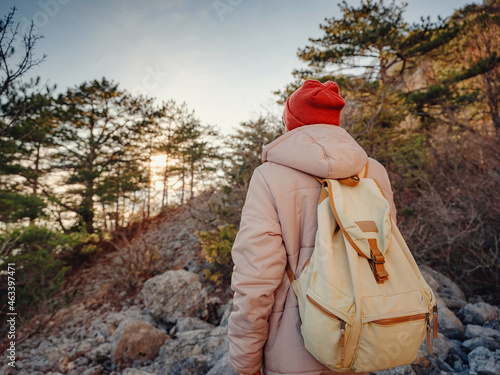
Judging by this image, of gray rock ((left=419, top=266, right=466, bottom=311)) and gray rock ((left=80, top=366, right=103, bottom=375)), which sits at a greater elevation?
gray rock ((left=419, top=266, right=466, bottom=311))

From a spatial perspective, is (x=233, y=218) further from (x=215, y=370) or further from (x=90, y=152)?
(x=90, y=152)

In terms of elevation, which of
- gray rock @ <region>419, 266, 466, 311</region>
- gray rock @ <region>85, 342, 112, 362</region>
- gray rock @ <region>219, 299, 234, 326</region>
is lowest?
gray rock @ <region>85, 342, 112, 362</region>

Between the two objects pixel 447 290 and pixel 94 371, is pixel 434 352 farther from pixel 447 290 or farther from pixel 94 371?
pixel 94 371

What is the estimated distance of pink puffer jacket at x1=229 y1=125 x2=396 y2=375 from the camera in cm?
121

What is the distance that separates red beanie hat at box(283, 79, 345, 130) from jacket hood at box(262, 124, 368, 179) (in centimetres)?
12

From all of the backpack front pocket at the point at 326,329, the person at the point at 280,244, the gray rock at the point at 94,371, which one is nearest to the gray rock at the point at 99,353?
the gray rock at the point at 94,371

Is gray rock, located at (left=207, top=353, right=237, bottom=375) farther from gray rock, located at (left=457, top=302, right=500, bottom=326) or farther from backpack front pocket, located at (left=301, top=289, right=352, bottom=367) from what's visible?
gray rock, located at (left=457, top=302, right=500, bottom=326)

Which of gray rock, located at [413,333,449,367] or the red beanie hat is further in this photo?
gray rock, located at [413,333,449,367]

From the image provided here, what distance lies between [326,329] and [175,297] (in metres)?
4.69

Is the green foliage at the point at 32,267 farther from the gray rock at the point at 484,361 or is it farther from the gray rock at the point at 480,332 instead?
the gray rock at the point at 480,332

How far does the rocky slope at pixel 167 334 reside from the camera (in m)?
2.68

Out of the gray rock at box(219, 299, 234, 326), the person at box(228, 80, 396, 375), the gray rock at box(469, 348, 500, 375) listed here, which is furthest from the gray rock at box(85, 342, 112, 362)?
the gray rock at box(469, 348, 500, 375)

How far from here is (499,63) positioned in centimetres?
805

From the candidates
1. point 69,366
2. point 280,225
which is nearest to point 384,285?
point 280,225
